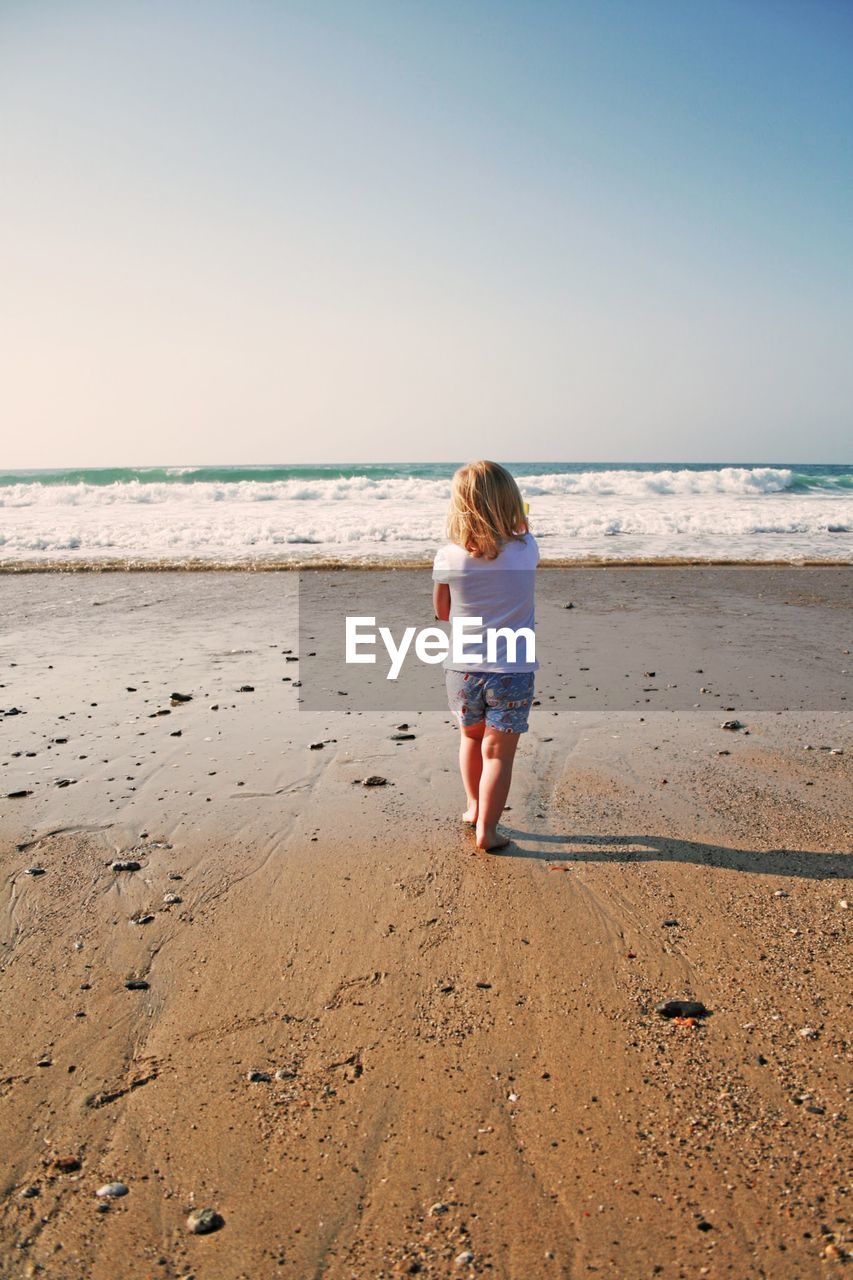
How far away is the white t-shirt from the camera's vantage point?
3740 millimetres

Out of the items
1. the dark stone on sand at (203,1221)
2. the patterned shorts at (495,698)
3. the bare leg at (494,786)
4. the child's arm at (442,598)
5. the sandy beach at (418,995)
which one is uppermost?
the child's arm at (442,598)

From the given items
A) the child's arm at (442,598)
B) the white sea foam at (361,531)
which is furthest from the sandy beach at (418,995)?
the white sea foam at (361,531)

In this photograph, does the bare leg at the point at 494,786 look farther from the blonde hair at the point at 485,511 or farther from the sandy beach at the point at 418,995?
the blonde hair at the point at 485,511

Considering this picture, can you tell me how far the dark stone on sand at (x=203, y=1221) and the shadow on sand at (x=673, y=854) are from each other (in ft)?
6.32

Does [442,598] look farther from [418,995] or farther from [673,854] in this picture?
[418,995]

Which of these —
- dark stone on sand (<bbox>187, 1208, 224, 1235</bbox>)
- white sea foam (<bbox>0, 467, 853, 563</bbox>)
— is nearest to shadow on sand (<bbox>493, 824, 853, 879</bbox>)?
dark stone on sand (<bbox>187, 1208, 224, 1235</bbox>)

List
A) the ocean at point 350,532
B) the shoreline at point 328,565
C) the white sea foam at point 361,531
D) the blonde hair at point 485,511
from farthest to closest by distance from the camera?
the white sea foam at point 361,531
the ocean at point 350,532
the shoreline at point 328,565
the blonde hair at point 485,511

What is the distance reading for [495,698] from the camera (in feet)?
12.3

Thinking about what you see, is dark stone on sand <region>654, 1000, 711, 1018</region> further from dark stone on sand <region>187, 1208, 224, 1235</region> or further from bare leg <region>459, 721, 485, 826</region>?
bare leg <region>459, 721, 485, 826</region>

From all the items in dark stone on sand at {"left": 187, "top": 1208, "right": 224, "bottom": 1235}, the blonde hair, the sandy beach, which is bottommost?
dark stone on sand at {"left": 187, "top": 1208, "right": 224, "bottom": 1235}

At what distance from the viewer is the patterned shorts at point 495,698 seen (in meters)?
3.72

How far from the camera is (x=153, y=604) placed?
9508 millimetres

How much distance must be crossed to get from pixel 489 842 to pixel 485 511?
4.73ft

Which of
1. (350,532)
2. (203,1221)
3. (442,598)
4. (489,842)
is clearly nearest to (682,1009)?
(489,842)
